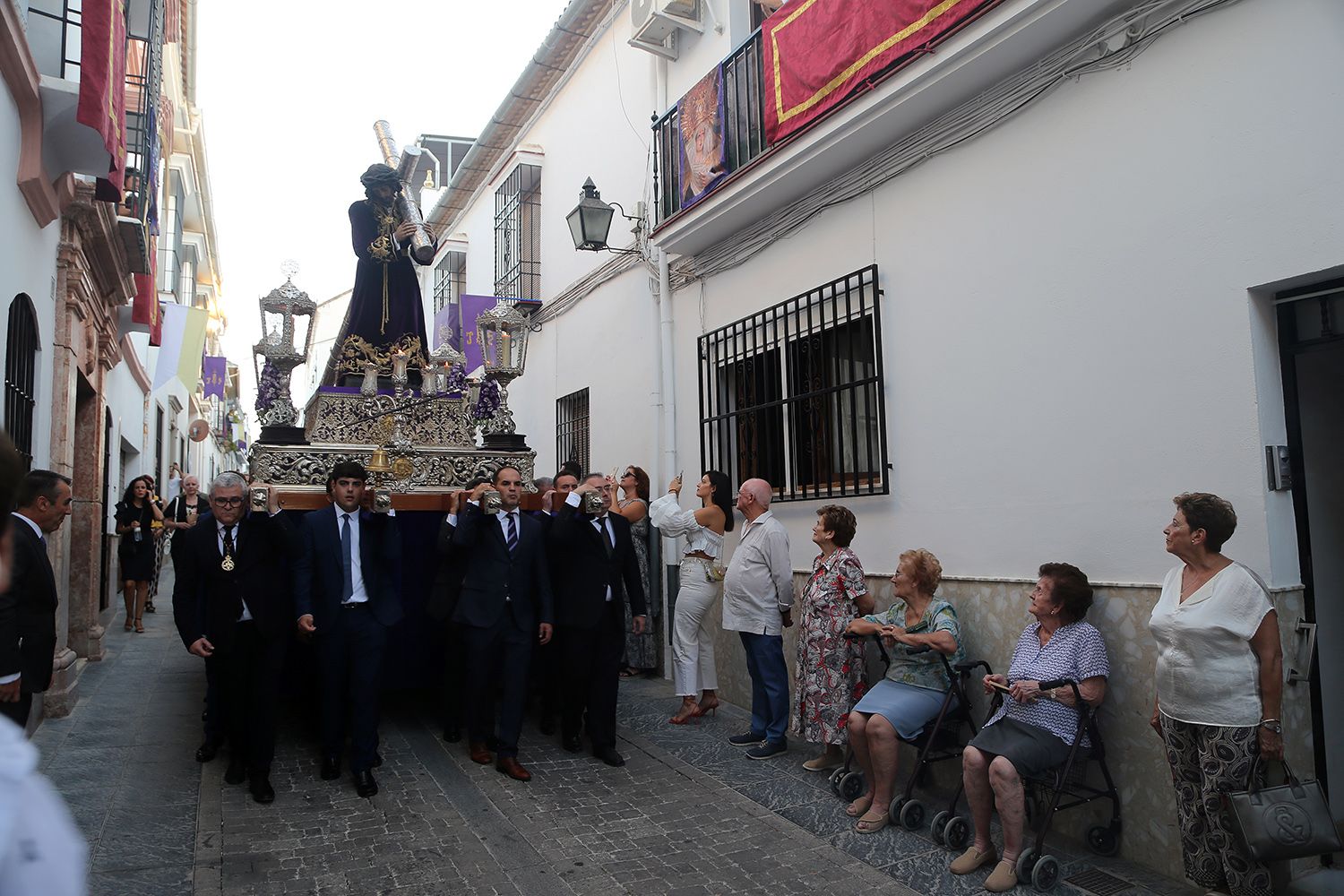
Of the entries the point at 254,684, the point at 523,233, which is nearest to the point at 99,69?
the point at 254,684

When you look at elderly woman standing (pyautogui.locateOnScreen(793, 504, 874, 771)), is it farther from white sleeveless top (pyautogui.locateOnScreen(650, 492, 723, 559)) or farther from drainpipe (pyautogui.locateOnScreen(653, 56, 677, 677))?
drainpipe (pyautogui.locateOnScreen(653, 56, 677, 677))

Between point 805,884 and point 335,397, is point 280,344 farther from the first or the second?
point 805,884

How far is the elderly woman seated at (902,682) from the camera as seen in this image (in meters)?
4.42

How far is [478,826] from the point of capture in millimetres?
4406

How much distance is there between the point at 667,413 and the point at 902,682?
3832 millimetres

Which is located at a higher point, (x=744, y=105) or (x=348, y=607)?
(x=744, y=105)

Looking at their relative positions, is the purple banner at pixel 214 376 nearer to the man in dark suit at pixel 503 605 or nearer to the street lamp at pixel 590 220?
the street lamp at pixel 590 220

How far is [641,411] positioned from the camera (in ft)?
28.4

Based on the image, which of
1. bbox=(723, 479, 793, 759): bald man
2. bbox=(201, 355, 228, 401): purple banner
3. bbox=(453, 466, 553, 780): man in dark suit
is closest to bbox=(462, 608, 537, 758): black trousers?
bbox=(453, 466, 553, 780): man in dark suit

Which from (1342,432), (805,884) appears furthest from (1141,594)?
(805,884)

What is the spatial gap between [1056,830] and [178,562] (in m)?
4.56

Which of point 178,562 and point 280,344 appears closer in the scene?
point 178,562

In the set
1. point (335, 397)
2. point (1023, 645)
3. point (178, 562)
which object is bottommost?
point (1023, 645)

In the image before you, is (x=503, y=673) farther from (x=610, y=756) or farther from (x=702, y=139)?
(x=702, y=139)
